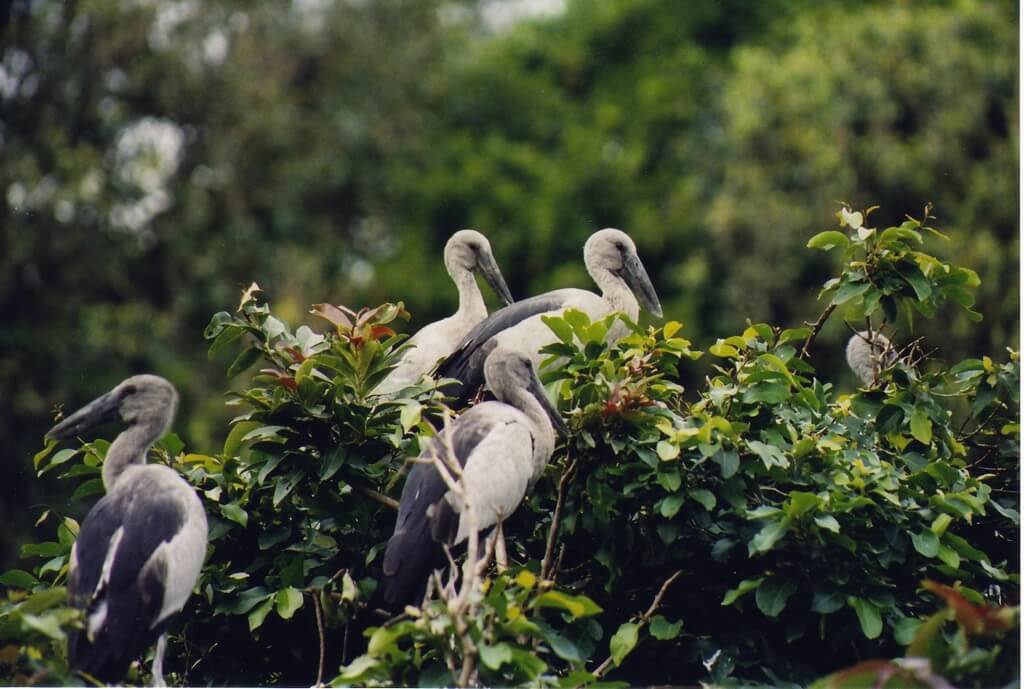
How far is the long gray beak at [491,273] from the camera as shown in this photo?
9477mm

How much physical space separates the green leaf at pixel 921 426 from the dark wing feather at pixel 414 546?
6.64ft

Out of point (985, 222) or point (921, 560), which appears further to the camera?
point (985, 222)

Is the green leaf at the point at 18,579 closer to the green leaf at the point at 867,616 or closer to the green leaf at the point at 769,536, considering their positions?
the green leaf at the point at 769,536

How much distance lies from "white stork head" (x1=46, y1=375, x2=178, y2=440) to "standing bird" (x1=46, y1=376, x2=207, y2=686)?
28cm

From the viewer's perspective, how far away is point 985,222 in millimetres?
18562

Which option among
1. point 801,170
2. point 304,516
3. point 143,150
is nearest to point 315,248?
point 143,150

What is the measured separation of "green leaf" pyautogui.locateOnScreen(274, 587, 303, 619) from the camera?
6.19 meters

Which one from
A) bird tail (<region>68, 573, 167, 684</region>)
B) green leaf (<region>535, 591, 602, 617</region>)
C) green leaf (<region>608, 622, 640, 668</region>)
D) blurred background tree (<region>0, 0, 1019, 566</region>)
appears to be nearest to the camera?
green leaf (<region>535, 591, 602, 617</region>)

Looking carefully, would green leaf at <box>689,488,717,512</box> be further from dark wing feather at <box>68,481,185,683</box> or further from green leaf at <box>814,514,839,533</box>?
dark wing feather at <box>68,481,185,683</box>

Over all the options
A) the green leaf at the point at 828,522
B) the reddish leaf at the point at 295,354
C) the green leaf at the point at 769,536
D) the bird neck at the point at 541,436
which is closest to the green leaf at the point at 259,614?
the reddish leaf at the point at 295,354

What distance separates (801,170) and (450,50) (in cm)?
841

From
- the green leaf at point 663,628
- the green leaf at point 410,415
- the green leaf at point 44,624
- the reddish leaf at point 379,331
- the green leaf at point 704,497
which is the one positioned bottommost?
the green leaf at point 663,628

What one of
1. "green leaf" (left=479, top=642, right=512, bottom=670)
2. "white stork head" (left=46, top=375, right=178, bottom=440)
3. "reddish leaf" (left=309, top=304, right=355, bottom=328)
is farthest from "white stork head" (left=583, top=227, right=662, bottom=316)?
"green leaf" (left=479, top=642, right=512, bottom=670)

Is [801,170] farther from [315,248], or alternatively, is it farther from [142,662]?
[142,662]
